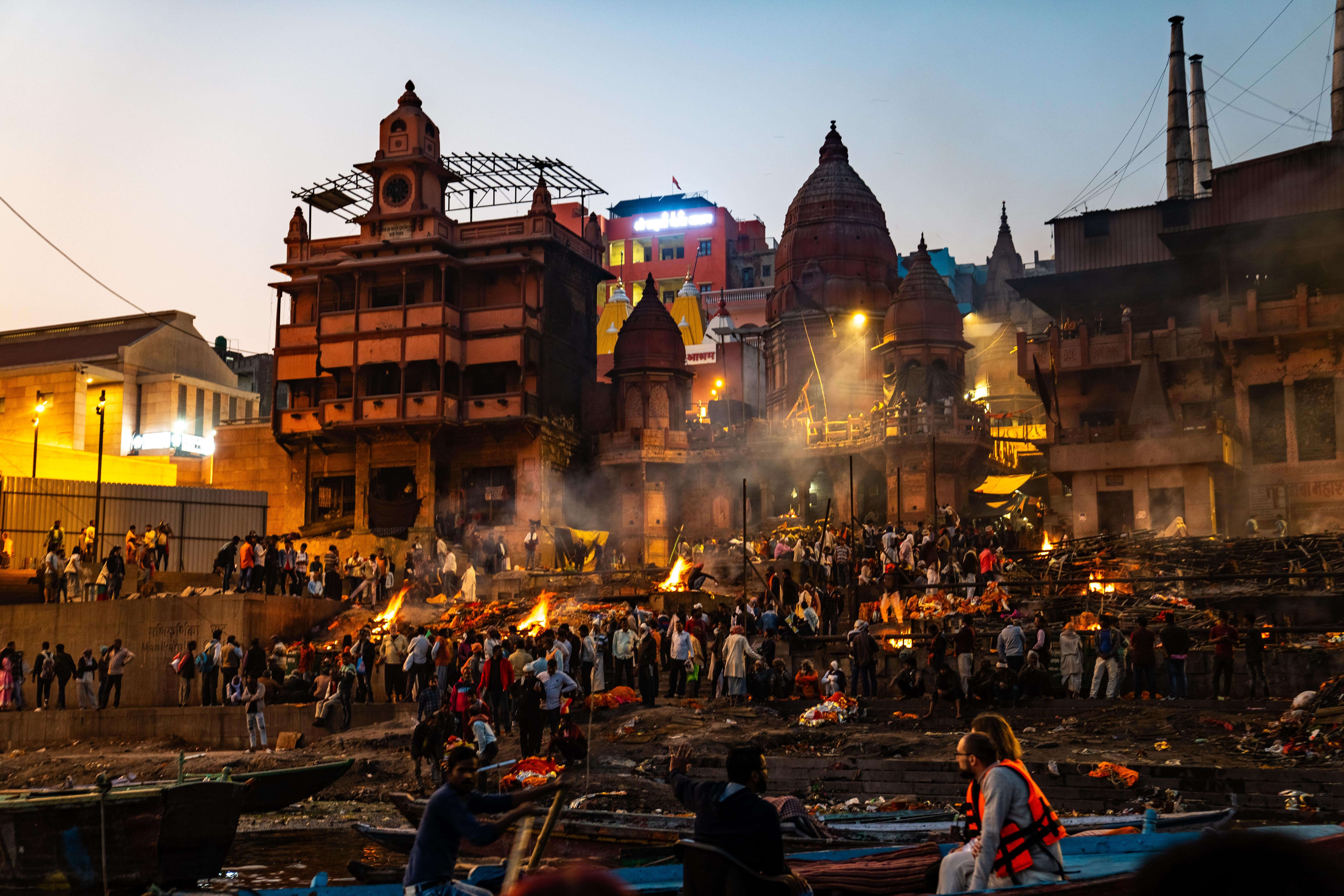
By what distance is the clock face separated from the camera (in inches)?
1740

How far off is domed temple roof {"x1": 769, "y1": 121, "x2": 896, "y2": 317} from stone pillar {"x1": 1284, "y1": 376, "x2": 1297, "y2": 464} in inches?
755

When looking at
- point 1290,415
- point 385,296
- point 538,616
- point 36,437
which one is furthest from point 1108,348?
point 36,437

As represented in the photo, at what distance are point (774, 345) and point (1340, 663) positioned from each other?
3570 cm

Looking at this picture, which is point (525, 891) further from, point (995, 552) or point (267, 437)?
point (267, 437)

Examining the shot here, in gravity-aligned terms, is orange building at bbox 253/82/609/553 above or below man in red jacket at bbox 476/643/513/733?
above

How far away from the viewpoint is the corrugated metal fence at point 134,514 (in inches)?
1357

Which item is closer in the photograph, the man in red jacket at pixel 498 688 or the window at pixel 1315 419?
the man in red jacket at pixel 498 688

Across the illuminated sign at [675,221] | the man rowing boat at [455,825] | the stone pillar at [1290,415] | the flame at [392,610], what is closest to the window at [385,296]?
the flame at [392,610]

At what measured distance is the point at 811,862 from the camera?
8.55 m

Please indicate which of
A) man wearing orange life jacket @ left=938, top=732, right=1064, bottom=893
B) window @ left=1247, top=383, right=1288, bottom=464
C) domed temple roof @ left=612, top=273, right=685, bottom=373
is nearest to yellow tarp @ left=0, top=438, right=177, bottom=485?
domed temple roof @ left=612, top=273, right=685, bottom=373

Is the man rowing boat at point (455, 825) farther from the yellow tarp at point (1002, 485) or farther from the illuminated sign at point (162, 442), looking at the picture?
the illuminated sign at point (162, 442)

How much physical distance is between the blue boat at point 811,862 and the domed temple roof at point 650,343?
39.1m

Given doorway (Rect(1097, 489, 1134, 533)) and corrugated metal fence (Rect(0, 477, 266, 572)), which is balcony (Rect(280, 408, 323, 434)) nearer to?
corrugated metal fence (Rect(0, 477, 266, 572))

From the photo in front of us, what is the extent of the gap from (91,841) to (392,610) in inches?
754
